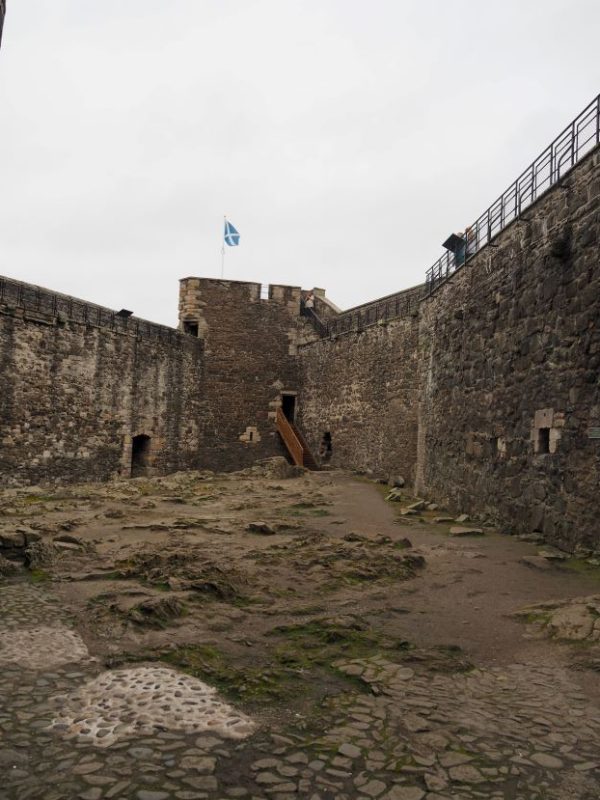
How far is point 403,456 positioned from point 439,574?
41.3ft

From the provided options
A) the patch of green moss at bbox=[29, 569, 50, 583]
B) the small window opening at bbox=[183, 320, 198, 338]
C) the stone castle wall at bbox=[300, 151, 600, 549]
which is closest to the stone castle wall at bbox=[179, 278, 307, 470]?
the small window opening at bbox=[183, 320, 198, 338]

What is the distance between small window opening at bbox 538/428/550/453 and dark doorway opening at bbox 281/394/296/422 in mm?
17154

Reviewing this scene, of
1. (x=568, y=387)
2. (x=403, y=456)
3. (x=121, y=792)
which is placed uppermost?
(x=568, y=387)

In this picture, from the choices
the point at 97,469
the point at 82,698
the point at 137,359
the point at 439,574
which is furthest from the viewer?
the point at 137,359

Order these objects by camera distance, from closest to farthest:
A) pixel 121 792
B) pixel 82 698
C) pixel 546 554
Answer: pixel 121 792 → pixel 82 698 → pixel 546 554

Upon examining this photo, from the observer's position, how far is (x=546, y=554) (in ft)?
29.2

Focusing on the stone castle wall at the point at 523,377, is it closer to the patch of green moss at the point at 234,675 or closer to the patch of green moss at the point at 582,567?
the patch of green moss at the point at 582,567

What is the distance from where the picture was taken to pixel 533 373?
35.5ft

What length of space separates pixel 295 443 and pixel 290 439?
0.32 meters

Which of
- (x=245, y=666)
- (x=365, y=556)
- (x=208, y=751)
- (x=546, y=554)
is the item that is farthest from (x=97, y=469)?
(x=208, y=751)

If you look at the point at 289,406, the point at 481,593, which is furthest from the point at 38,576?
the point at 289,406

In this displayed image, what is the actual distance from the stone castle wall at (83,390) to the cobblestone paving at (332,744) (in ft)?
48.6

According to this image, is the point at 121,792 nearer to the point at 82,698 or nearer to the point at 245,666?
the point at 82,698

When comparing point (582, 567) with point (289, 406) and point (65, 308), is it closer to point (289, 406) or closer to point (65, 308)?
point (65, 308)
